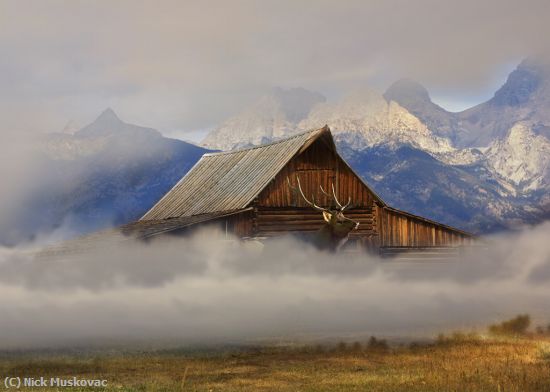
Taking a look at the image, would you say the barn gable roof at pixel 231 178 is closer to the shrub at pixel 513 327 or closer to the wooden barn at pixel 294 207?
the wooden barn at pixel 294 207

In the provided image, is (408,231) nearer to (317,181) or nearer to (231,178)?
(317,181)

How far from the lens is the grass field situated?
22.7 meters

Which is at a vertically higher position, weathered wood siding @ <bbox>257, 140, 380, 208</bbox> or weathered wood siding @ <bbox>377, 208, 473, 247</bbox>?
weathered wood siding @ <bbox>257, 140, 380, 208</bbox>

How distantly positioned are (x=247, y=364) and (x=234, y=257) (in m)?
14.6

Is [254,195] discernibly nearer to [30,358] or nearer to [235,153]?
[235,153]

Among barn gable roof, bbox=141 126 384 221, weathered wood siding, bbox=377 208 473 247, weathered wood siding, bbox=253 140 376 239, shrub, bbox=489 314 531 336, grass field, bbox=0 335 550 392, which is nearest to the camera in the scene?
grass field, bbox=0 335 550 392

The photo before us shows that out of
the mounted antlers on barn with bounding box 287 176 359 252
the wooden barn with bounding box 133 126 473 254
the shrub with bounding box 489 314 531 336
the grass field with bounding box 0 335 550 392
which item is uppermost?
the wooden barn with bounding box 133 126 473 254

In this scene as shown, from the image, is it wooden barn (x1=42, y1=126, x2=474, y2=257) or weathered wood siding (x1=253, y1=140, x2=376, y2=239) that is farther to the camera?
weathered wood siding (x1=253, y1=140, x2=376, y2=239)

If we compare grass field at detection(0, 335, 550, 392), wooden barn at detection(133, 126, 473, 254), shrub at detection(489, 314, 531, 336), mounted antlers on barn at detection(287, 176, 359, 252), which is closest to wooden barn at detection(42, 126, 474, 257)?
wooden barn at detection(133, 126, 473, 254)

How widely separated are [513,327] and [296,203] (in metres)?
14.0

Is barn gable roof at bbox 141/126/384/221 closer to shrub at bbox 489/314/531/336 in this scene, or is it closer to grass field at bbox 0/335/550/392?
shrub at bbox 489/314/531/336

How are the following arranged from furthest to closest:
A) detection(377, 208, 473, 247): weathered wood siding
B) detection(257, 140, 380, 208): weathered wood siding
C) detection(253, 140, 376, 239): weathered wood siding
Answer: detection(377, 208, 473, 247): weathered wood siding < detection(257, 140, 380, 208): weathered wood siding < detection(253, 140, 376, 239): weathered wood siding

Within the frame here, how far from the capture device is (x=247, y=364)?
89.5 ft

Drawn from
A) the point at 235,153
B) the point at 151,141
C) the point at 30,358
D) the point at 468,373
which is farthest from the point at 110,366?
the point at 151,141
